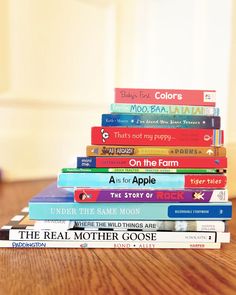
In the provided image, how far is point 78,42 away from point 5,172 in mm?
756

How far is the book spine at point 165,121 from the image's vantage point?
0.61 m

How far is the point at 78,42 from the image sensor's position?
157 cm

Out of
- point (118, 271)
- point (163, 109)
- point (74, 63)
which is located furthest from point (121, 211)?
point (74, 63)

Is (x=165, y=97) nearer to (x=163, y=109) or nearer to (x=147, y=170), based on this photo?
(x=163, y=109)

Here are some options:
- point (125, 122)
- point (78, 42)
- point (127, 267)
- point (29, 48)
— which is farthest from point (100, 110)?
point (127, 267)

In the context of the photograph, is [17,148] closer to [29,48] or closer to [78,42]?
[29,48]

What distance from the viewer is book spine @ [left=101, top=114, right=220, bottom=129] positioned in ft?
1.99

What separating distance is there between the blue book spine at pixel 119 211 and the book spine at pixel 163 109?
7.3 inches

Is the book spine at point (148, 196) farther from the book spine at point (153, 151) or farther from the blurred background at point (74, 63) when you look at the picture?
the blurred background at point (74, 63)

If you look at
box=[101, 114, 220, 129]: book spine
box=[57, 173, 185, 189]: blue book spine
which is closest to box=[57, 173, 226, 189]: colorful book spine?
box=[57, 173, 185, 189]: blue book spine

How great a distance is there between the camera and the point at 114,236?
58 cm

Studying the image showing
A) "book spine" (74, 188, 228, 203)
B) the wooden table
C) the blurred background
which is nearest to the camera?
the wooden table

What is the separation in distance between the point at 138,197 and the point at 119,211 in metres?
0.05

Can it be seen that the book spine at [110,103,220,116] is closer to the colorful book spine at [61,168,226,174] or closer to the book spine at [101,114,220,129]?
the book spine at [101,114,220,129]
